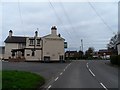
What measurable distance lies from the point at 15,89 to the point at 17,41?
70.9m

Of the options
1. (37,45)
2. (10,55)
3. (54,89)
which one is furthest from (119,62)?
(10,55)

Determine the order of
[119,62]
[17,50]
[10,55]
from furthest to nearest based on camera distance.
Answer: [10,55] < [17,50] < [119,62]

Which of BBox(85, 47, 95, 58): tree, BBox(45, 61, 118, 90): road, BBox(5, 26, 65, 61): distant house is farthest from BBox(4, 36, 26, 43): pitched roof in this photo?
BBox(45, 61, 118, 90): road

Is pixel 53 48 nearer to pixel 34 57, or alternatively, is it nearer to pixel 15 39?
pixel 34 57

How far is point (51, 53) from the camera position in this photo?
68062 mm

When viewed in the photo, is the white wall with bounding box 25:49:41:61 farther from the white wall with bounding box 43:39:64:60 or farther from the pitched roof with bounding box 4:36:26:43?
the pitched roof with bounding box 4:36:26:43

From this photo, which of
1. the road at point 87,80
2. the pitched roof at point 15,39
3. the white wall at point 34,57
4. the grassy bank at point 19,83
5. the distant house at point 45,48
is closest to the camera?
the grassy bank at point 19,83

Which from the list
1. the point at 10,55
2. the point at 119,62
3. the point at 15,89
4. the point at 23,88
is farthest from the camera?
the point at 10,55

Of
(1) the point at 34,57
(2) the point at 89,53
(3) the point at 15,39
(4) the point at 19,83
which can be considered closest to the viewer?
(4) the point at 19,83

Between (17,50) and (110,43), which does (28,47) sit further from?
(110,43)

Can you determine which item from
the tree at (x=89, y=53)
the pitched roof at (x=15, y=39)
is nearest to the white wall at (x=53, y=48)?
the pitched roof at (x=15, y=39)

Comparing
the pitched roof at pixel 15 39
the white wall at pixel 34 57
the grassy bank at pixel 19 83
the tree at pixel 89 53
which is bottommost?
the grassy bank at pixel 19 83

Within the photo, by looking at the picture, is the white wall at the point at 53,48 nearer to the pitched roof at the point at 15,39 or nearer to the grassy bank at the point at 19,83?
the pitched roof at the point at 15,39

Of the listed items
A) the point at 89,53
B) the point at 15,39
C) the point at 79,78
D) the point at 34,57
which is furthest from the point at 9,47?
the point at 79,78
